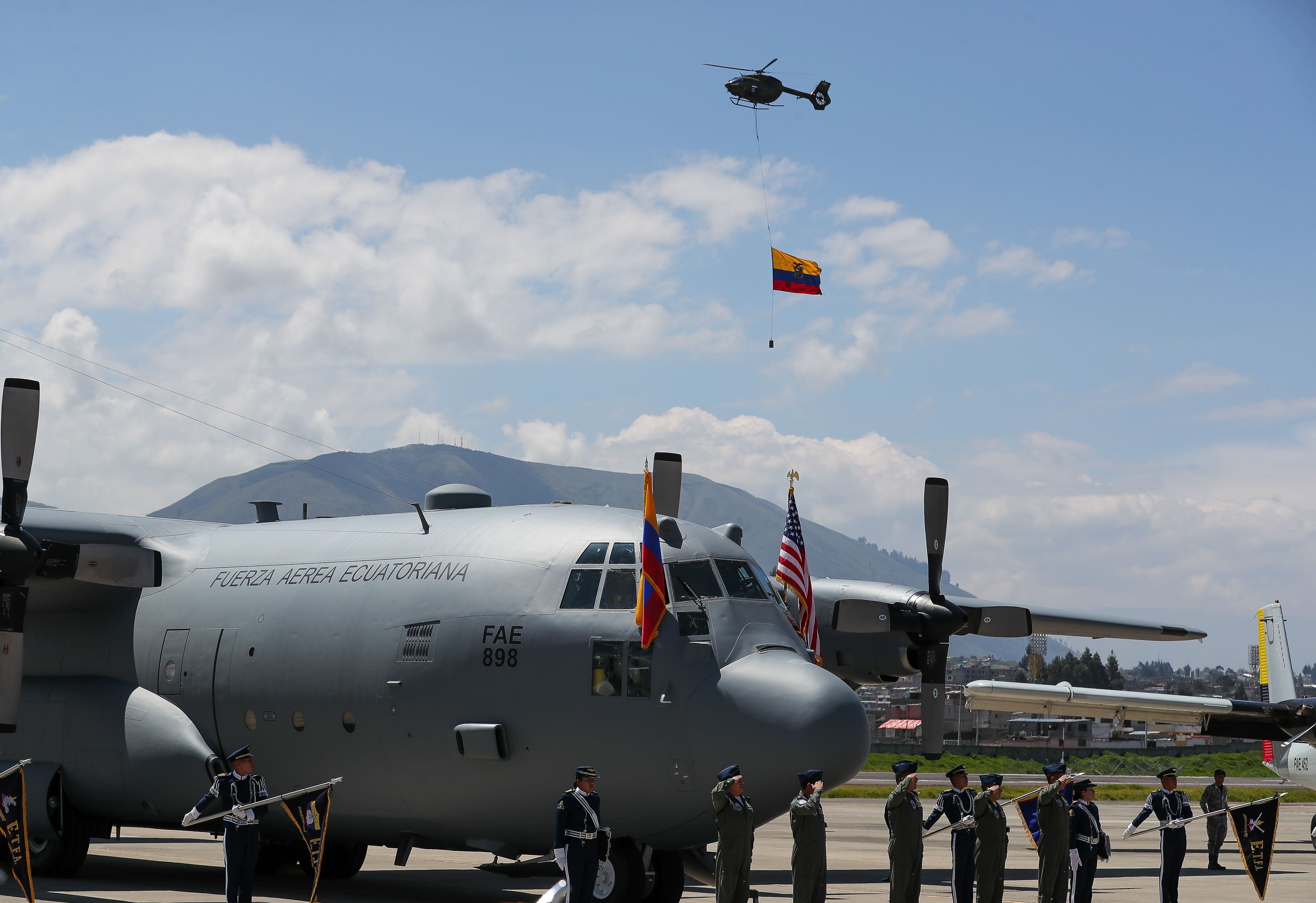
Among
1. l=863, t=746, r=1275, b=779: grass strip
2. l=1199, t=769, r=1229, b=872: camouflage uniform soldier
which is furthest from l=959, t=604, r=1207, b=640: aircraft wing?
l=863, t=746, r=1275, b=779: grass strip

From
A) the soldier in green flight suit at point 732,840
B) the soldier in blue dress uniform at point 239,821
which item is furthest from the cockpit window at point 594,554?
the soldier in blue dress uniform at point 239,821

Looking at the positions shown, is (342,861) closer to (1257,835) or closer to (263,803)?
(263,803)

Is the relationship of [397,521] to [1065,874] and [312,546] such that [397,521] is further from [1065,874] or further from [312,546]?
[1065,874]

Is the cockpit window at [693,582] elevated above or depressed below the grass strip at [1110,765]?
above

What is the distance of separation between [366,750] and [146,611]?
14.4 feet

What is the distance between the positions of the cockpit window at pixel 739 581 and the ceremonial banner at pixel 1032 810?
11.2 ft

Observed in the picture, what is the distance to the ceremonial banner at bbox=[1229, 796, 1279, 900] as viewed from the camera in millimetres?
15312

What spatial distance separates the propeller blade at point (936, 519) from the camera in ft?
60.0

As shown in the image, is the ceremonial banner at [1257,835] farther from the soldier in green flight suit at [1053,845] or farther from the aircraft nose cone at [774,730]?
the aircraft nose cone at [774,730]

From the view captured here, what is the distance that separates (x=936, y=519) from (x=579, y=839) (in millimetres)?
8485

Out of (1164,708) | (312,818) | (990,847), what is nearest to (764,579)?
(990,847)

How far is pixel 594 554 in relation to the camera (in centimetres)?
1402

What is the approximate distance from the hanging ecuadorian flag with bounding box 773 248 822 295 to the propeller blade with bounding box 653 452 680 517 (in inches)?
395

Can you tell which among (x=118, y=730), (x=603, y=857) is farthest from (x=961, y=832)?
(x=118, y=730)
